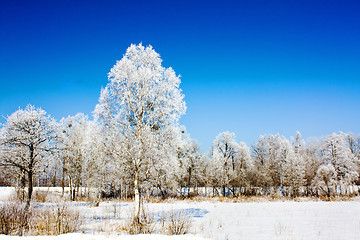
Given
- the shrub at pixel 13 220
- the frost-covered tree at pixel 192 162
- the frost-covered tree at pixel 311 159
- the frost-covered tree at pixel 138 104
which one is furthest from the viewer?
the frost-covered tree at pixel 311 159

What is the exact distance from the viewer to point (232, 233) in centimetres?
946

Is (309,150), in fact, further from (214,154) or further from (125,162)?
(125,162)

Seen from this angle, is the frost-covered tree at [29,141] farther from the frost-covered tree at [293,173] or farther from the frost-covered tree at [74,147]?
the frost-covered tree at [293,173]

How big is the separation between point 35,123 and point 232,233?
1221 cm

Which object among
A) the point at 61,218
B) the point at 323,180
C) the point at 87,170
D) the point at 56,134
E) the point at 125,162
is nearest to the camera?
the point at 61,218

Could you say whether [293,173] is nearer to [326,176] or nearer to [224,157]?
[326,176]

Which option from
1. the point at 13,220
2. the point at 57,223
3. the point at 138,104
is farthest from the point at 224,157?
the point at 13,220

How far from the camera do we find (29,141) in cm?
1345

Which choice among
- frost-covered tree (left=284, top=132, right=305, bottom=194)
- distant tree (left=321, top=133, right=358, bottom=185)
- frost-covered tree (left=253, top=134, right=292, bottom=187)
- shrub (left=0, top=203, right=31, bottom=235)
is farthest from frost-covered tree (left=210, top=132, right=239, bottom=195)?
shrub (left=0, top=203, right=31, bottom=235)

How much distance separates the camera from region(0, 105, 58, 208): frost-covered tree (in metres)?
13.1

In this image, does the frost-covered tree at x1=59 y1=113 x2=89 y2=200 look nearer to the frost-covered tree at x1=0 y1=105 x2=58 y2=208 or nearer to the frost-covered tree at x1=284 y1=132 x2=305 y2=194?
the frost-covered tree at x1=0 y1=105 x2=58 y2=208

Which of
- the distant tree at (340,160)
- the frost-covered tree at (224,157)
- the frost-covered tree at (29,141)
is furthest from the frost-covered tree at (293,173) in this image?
the frost-covered tree at (29,141)

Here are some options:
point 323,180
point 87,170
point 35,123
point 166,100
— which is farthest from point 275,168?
point 35,123

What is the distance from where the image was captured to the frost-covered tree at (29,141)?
42.9 ft
